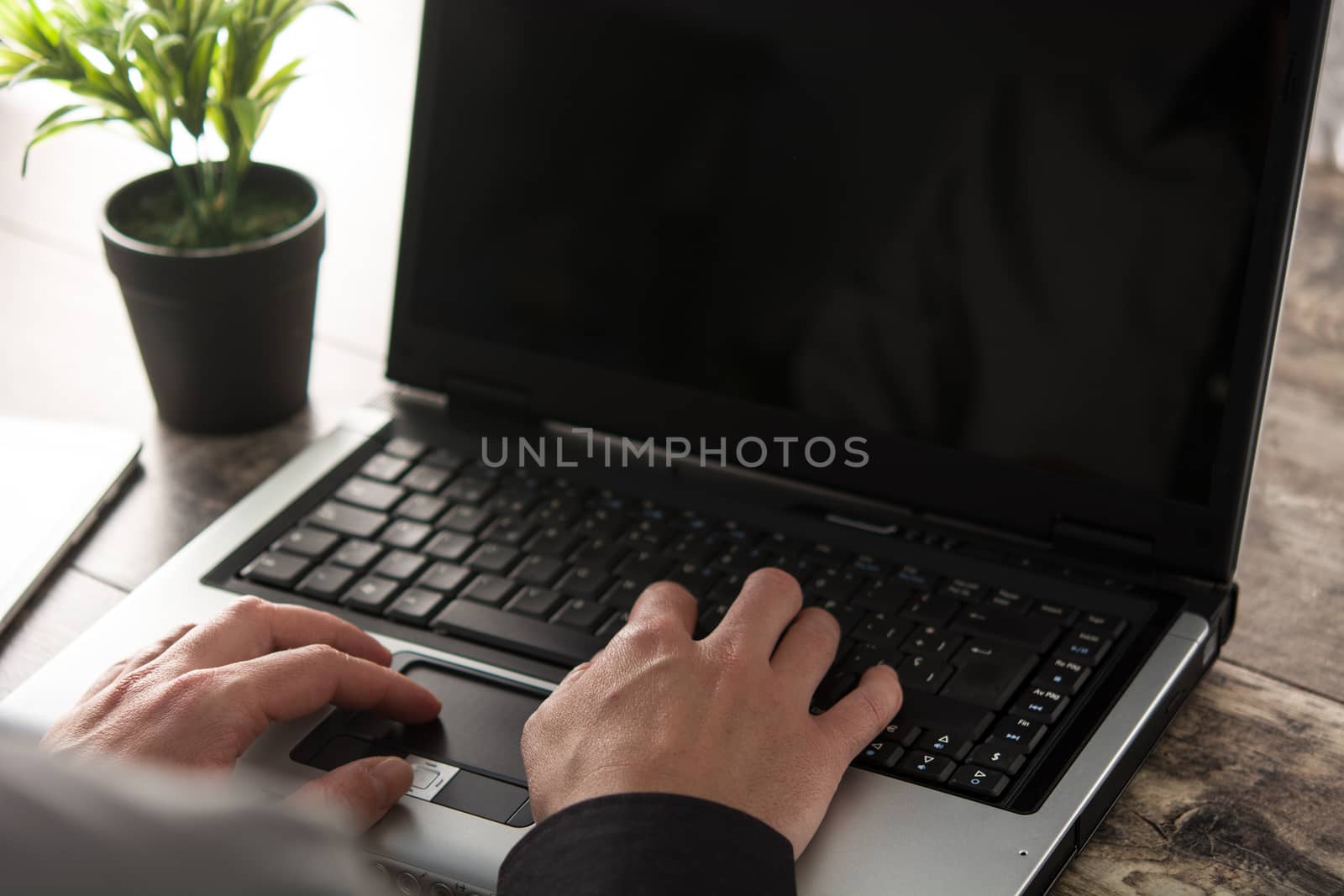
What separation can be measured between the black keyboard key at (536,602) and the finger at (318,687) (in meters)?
0.09

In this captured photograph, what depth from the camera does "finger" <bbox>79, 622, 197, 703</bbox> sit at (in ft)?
2.57

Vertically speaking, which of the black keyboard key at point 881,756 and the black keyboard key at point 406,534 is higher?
the black keyboard key at point 881,756

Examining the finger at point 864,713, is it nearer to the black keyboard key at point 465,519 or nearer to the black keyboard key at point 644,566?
the black keyboard key at point 644,566

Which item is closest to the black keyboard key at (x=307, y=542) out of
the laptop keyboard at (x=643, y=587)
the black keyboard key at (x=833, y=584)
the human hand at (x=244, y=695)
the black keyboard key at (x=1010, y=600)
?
the laptop keyboard at (x=643, y=587)

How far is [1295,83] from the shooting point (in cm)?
78

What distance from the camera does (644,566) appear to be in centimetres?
90

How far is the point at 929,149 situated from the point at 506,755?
1.45 feet

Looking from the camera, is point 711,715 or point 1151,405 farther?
point 1151,405

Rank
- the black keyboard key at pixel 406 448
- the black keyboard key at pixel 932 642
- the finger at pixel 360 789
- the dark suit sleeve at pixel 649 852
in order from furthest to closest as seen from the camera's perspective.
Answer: the black keyboard key at pixel 406 448 → the black keyboard key at pixel 932 642 → the finger at pixel 360 789 → the dark suit sleeve at pixel 649 852

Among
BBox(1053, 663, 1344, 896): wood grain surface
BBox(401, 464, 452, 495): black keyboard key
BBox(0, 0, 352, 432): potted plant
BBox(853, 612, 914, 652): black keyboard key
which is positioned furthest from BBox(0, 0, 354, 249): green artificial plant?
BBox(1053, 663, 1344, 896): wood grain surface

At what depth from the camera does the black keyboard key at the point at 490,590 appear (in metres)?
0.89

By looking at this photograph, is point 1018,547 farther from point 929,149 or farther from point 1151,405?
point 929,149

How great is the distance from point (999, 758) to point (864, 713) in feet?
0.24

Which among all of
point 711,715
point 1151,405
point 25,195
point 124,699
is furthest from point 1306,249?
point 25,195
